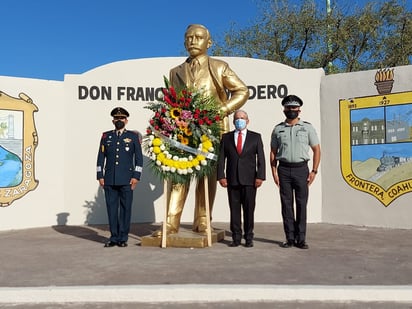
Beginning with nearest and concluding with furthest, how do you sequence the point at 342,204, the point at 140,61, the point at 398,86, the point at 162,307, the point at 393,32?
the point at 162,307 → the point at 398,86 → the point at 342,204 → the point at 140,61 → the point at 393,32

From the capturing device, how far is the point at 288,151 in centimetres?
552

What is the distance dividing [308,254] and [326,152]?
3419 millimetres

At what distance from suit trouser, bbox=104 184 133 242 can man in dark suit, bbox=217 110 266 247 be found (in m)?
1.17

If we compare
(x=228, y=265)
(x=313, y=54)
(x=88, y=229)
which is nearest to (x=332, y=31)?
(x=313, y=54)

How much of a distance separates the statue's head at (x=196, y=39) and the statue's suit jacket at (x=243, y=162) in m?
1.20

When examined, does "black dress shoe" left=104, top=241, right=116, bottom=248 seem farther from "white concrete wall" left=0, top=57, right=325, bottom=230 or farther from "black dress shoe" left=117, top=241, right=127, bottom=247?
"white concrete wall" left=0, top=57, right=325, bottom=230

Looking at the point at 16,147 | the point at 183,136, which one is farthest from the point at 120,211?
the point at 16,147

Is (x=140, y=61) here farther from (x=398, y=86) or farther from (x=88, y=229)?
(x=398, y=86)

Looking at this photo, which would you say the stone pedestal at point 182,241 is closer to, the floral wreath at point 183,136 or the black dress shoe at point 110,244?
the black dress shoe at point 110,244

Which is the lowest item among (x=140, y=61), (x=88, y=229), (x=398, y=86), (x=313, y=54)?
(x=88, y=229)

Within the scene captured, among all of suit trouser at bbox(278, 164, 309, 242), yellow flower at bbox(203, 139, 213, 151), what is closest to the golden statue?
yellow flower at bbox(203, 139, 213, 151)

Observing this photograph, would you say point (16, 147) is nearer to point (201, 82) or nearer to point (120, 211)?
point (120, 211)

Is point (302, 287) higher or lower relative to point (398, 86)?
lower

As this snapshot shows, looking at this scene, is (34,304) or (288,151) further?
(288,151)
